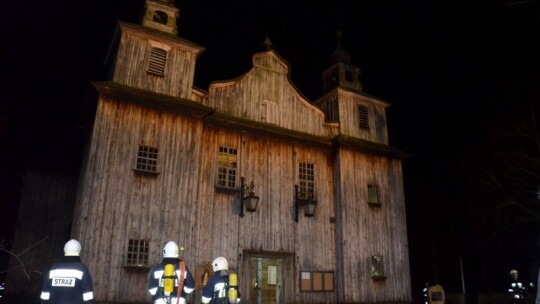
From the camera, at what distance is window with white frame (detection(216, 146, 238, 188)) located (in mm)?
17531

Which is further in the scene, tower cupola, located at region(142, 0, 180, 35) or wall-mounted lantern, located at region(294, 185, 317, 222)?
wall-mounted lantern, located at region(294, 185, 317, 222)

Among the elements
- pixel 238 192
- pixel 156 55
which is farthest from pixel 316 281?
pixel 156 55

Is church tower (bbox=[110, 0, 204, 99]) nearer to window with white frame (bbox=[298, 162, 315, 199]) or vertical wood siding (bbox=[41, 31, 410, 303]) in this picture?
vertical wood siding (bbox=[41, 31, 410, 303])

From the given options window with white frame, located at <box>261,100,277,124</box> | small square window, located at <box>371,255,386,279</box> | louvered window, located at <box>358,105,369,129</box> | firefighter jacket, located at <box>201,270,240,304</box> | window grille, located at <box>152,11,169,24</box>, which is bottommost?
firefighter jacket, located at <box>201,270,240,304</box>

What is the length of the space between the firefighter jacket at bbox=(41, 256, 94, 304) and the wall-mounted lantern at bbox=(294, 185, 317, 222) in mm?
11133

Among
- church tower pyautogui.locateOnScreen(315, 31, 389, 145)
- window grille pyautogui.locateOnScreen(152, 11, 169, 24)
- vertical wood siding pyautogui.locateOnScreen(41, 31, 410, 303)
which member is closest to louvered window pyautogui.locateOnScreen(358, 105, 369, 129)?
church tower pyautogui.locateOnScreen(315, 31, 389, 145)

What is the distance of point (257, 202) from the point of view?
56.3 ft

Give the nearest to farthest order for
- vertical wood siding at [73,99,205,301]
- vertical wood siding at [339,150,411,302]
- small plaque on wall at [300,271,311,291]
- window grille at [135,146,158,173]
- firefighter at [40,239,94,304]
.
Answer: firefighter at [40,239,94,304] → vertical wood siding at [73,99,205,301] → window grille at [135,146,158,173] → small plaque on wall at [300,271,311,291] → vertical wood siding at [339,150,411,302]

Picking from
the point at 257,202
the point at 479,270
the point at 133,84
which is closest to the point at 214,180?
the point at 257,202

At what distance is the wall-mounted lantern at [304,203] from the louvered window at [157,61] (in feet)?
24.8

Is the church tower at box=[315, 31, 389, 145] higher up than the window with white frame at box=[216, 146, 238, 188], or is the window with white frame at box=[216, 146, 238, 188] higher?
the church tower at box=[315, 31, 389, 145]

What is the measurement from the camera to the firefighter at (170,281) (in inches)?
337

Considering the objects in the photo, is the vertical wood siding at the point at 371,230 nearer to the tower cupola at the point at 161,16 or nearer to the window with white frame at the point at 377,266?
the window with white frame at the point at 377,266

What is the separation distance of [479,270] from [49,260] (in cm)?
2961
